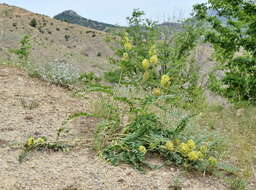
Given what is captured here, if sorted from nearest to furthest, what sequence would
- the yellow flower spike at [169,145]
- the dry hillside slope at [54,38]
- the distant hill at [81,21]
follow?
the yellow flower spike at [169,145], the dry hillside slope at [54,38], the distant hill at [81,21]

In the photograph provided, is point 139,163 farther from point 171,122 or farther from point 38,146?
point 38,146

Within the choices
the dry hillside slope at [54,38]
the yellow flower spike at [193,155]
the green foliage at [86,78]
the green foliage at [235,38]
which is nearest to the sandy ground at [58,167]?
the yellow flower spike at [193,155]

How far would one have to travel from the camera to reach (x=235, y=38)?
21.8ft

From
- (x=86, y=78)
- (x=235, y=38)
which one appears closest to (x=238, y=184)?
(x=86, y=78)

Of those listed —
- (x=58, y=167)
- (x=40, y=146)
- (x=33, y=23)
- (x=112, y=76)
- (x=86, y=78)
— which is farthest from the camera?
(x=33, y=23)

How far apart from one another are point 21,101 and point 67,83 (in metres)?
1.34

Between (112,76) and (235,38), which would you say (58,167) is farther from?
(112,76)

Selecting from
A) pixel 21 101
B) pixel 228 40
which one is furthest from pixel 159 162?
pixel 228 40

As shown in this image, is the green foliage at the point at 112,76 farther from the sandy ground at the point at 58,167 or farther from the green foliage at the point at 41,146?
the green foliage at the point at 41,146

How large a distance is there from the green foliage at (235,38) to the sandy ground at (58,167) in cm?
400

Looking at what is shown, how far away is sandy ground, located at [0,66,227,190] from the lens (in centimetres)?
198

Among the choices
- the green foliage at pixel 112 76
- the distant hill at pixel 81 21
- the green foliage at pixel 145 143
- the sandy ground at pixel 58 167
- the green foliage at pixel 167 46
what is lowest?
the green foliage at pixel 112 76

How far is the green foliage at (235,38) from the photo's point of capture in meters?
6.13

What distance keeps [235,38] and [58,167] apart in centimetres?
559
